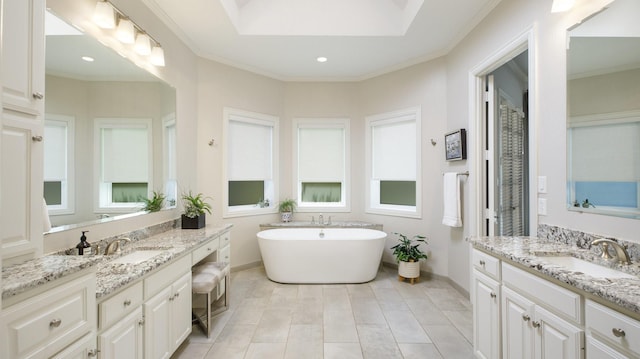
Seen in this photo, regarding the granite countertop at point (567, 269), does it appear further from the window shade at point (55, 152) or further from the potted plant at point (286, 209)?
the potted plant at point (286, 209)

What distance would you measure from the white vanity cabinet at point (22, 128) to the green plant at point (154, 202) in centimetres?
128

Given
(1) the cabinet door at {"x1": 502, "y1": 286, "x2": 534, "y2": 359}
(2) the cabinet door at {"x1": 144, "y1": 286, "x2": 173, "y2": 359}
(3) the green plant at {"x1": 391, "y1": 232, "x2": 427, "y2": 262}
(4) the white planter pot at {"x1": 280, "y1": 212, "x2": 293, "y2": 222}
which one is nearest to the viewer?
(1) the cabinet door at {"x1": 502, "y1": 286, "x2": 534, "y2": 359}

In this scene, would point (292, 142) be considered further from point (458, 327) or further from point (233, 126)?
point (458, 327)

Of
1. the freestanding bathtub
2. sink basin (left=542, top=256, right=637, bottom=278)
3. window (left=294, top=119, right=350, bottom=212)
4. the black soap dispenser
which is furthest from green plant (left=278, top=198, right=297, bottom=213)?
sink basin (left=542, top=256, right=637, bottom=278)

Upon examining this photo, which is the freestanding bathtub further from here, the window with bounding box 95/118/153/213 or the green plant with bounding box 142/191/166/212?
the window with bounding box 95/118/153/213

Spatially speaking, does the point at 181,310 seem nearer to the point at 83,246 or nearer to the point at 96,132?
the point at 83,246

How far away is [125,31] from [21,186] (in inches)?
61.2

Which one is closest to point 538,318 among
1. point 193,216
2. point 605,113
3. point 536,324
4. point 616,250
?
point 536,324

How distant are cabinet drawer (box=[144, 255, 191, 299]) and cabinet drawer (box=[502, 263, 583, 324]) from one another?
6.84ft

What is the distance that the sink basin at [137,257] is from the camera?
1958mm

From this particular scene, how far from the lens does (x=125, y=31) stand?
2.20 metres

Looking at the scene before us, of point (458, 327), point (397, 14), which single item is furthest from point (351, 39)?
point (458, 327)

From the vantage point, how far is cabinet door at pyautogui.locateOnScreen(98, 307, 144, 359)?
4.47 feet

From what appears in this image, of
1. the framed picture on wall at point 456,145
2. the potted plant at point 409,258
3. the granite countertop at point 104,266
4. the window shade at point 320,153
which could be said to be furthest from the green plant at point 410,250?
the granite countertop at point 104,266
